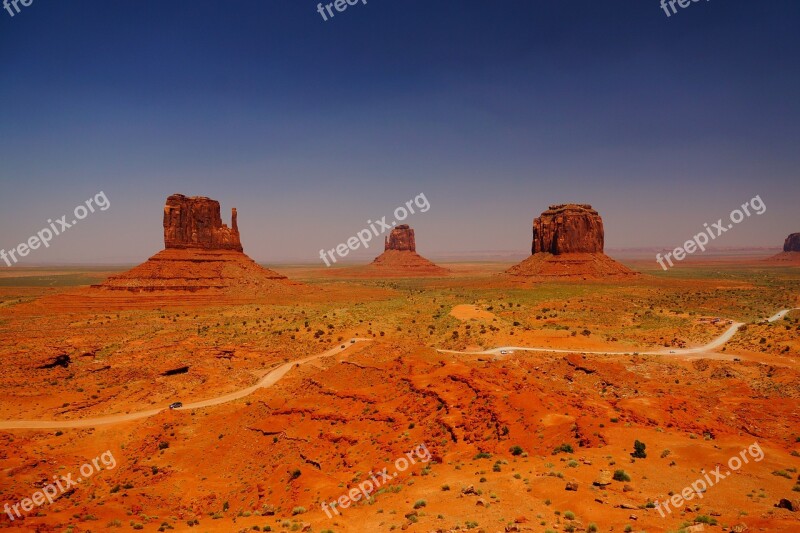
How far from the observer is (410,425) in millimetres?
24688

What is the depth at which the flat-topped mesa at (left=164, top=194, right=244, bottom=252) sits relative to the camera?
88562 millimetres

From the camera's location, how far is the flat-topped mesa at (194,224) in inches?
3487

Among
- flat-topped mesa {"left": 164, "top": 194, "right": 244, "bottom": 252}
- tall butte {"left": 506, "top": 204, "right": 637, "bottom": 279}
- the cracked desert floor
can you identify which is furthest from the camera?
tall butte {"left": 506, "top": 204, "right": 637, "bottom": 279}

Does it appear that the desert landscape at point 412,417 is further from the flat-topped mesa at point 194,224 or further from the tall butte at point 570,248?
the tall butte at point 570,248

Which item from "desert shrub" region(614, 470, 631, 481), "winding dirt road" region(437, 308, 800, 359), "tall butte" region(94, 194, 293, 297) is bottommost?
"winding dirt road" region(437, 308, 800, 359)

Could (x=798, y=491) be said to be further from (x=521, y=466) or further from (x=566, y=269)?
(x=566, y=269)

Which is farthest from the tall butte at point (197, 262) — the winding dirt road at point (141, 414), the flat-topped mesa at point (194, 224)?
the winding dirt road at point (141, 414)

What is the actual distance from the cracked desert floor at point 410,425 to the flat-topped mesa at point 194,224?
37.5 meters

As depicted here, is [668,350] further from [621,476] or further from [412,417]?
[621,476]

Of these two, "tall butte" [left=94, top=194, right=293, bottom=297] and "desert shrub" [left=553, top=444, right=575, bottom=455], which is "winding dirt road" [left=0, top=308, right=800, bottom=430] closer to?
"desert shrub" [left=553, top=444, right=575, bottom=455]

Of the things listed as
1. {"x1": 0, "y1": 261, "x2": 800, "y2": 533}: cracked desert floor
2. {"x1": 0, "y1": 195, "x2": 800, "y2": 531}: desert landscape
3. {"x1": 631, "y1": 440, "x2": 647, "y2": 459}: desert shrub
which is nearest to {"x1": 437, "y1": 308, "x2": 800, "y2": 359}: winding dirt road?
{"x1": 0, "y1": 195, "x2": 800, "y2": 531}: desert landscape

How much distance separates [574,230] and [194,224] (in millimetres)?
98322

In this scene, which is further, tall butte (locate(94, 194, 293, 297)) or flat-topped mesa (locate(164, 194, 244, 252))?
flat-topped mesa (locate(164, 194, 244, 252))

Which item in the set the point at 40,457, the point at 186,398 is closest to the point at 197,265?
the point at 186,398
